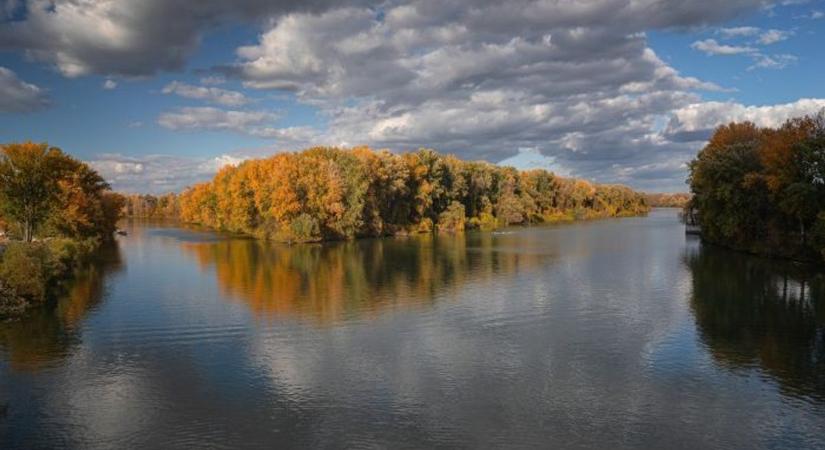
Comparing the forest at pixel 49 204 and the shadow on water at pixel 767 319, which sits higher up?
the forest at pixel 49 204

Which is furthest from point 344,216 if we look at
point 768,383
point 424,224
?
point 768,383

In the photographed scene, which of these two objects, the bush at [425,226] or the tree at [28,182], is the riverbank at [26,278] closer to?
the tree at [28,182]

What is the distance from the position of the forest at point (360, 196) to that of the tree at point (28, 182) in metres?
25.5

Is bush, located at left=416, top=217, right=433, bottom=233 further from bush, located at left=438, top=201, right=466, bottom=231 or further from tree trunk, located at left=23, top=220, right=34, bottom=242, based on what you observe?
tree trunk, located at left=23, top=220, right=34, bottom=242

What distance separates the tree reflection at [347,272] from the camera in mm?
36000

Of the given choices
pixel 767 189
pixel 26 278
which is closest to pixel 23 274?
pixel 26 278

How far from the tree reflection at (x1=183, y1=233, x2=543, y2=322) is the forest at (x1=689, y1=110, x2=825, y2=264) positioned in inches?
786

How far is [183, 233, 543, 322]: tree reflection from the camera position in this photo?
3600cm

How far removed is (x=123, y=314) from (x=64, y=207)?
35590 mm

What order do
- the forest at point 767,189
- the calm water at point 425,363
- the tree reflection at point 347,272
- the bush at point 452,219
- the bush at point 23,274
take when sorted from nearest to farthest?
the calm water at point 425,363 < the bush at point 23,274 < the tree reflection at point 347,272 < the forest at point 767,189 < the bush at point 452,219

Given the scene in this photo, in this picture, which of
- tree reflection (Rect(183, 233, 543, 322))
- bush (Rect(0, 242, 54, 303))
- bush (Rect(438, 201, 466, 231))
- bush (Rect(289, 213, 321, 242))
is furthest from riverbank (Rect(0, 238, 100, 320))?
bush (Rect(438, 201, 466, 231))

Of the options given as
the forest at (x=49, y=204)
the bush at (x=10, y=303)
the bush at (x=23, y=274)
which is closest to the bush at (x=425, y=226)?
the forest at (x=49, y=204)

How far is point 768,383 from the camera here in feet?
69.0

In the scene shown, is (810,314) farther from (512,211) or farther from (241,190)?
(512,211)
